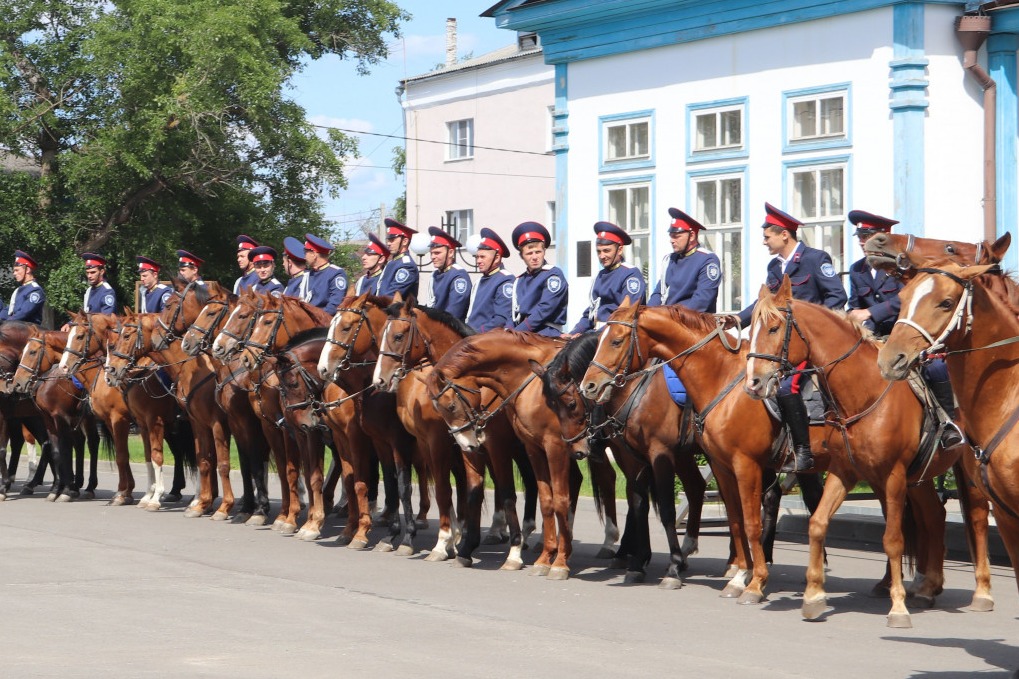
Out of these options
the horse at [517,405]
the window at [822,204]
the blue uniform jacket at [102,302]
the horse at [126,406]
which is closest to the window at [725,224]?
the window at [822,204]

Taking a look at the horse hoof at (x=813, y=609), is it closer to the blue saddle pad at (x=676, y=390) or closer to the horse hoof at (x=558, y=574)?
the blue saddle pad at (x=676, y=390)

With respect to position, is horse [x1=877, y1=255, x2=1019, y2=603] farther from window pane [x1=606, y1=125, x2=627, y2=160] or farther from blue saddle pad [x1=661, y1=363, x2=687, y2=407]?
window pane [x1=606, y1=125, x2=627, y2=160]

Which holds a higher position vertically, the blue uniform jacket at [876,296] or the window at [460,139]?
the window at [460,139]

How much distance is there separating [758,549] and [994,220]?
35.9 ft

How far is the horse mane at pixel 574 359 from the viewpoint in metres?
11.5

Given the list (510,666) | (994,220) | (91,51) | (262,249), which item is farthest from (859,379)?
(91,51)

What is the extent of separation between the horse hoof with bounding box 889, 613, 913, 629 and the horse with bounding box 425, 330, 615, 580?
125 inches

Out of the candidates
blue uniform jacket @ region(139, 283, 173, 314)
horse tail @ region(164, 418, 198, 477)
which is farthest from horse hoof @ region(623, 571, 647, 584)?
blue uniform jacket @ region(139, 283, 173, 314)

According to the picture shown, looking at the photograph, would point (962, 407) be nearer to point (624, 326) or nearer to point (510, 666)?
point (510, 666)

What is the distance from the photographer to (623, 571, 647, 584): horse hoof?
38.3 ft

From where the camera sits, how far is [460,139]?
1930 inches

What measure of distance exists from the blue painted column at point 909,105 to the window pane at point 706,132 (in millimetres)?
3366

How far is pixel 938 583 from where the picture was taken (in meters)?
10.6

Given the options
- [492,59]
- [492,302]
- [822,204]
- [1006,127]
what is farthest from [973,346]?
[492,59]
